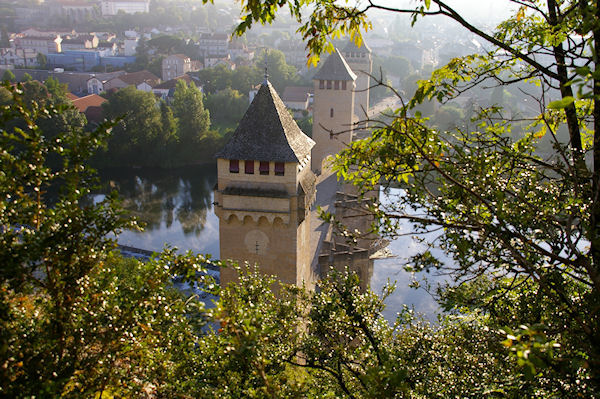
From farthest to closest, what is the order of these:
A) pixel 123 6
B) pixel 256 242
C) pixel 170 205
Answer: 1. pixel 123 6
2. pixel 170 205
3. pixel 256 242

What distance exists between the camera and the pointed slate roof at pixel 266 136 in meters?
12.9

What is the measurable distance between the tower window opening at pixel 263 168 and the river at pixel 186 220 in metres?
11.6

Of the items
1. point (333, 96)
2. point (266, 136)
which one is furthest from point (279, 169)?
point (333, 96)

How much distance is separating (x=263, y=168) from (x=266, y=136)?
30.0 inches

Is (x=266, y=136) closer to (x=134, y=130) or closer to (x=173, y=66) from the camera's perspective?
(x=134, y=130)

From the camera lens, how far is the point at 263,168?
13.0m

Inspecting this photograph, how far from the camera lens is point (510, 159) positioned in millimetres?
5699

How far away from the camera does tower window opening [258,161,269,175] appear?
13.0m

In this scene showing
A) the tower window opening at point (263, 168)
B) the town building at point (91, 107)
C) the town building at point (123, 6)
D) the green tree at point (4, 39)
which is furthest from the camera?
the town building at point (123, 6)

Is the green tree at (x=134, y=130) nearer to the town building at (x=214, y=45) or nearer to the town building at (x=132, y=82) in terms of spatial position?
the town building at (x=132, y=82)

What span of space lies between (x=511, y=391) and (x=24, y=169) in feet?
14.7

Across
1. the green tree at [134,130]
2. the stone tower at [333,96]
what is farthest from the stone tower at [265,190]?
the green tree at [134,130]

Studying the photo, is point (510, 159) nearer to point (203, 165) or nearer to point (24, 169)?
point (24, 169)

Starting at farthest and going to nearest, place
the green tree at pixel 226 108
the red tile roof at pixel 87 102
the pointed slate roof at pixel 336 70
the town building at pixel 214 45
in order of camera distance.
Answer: the town building at pixel 214 45, the green tree at pixel 226 108, the red tile roof at pixel 87 102, the pointed slate roof at pixel 336 70
